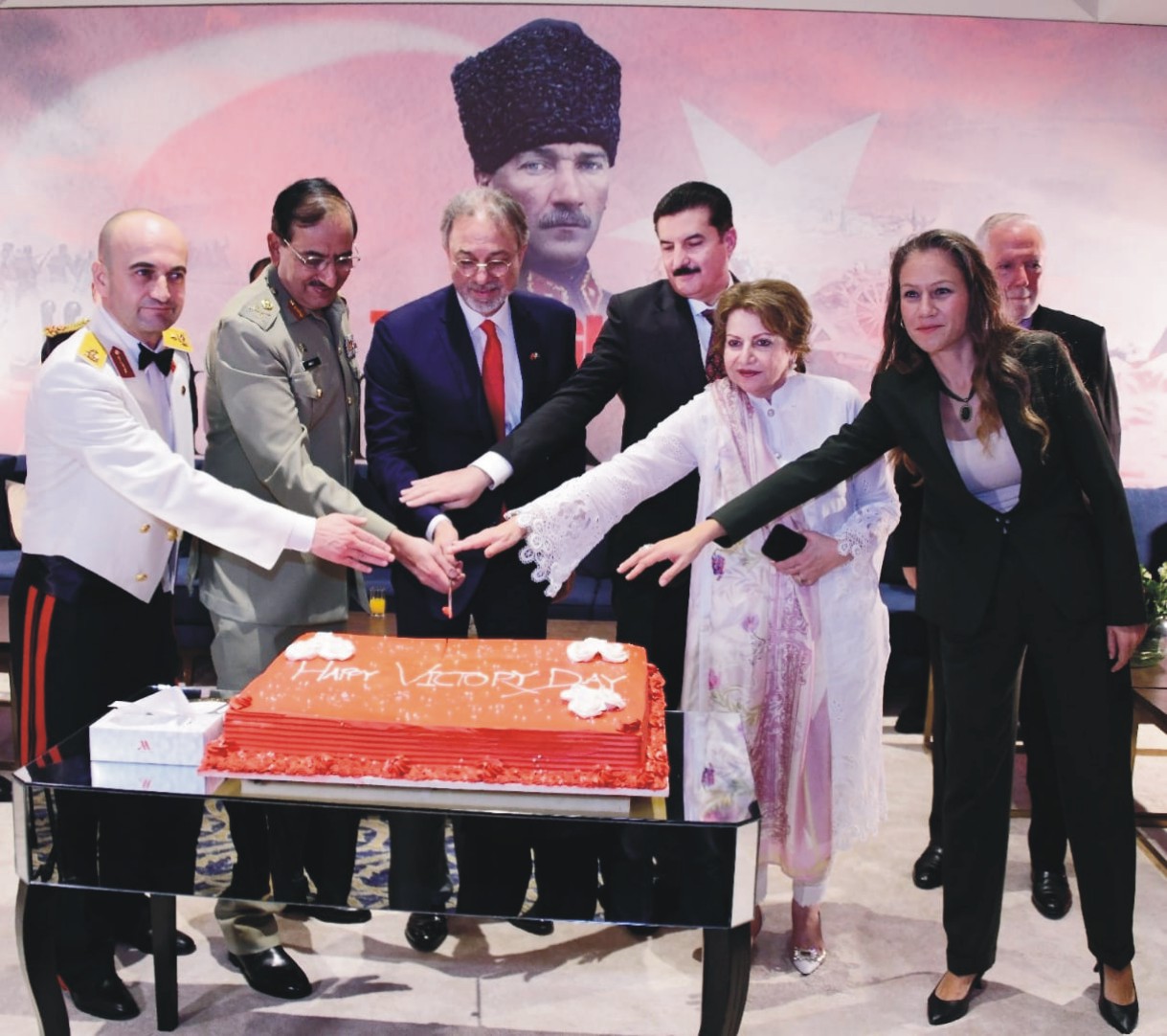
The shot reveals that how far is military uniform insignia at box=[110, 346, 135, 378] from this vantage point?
277 cm

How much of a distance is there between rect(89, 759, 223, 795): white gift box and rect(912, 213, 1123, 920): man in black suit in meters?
2.17

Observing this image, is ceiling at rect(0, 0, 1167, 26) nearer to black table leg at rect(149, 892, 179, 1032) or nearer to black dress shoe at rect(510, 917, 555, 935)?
black dress shoe at rect(510, 917, 555, 935)

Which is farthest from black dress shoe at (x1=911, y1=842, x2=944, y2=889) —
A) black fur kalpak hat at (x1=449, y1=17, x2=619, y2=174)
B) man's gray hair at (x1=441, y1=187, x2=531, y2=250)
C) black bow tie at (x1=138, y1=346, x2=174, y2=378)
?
black fur kalpak hat at (x1=449, y1=17, x2=619, y2=174)

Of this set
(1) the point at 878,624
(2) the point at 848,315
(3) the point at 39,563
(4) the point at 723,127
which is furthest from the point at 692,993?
(4) the point at 723,127

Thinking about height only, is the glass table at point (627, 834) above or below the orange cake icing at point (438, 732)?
below

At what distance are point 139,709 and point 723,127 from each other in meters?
4.75

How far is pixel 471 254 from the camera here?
3.11m

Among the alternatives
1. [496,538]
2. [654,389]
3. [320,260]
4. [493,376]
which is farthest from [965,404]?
[320,260]

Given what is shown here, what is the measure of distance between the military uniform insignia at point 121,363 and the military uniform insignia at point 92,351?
3 cm

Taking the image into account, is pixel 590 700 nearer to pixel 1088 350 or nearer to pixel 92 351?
pixel 92 351

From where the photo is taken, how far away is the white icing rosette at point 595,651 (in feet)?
8.05

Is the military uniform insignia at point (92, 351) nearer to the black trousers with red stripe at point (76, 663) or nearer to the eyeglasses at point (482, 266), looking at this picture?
the black trousers with red stripe at point (76, 663)

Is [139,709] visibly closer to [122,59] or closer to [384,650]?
[384,650]

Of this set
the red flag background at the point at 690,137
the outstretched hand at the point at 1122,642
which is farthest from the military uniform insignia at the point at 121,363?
the red flag background at the point at 690,137
